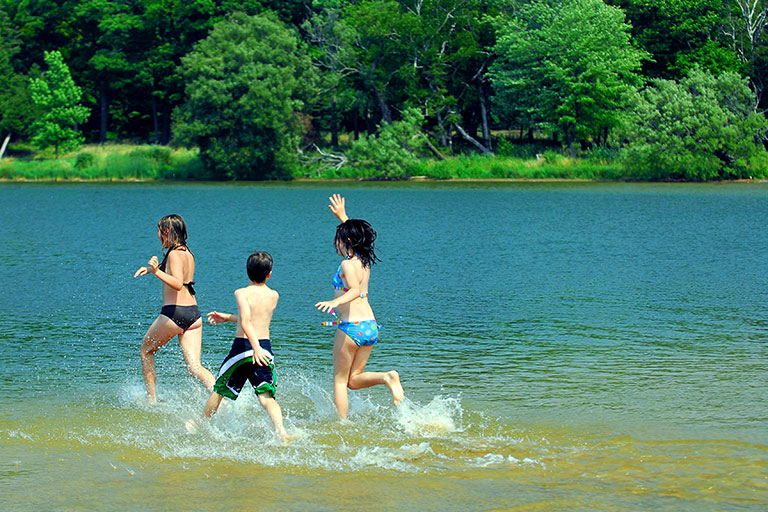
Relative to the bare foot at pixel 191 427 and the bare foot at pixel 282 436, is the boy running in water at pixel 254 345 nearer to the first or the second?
the bare foot at pixel 282 436

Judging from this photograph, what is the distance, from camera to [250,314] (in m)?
8.02

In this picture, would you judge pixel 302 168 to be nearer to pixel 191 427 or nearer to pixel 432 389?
pixel 432 389

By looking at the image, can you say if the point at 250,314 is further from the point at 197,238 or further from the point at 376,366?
the point at 197,238

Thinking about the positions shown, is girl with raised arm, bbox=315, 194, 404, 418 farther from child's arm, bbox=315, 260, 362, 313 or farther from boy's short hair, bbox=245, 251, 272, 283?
boy's short hair, bbox=245, 251, 272, 283

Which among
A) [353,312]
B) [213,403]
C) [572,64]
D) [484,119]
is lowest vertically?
[213,403]

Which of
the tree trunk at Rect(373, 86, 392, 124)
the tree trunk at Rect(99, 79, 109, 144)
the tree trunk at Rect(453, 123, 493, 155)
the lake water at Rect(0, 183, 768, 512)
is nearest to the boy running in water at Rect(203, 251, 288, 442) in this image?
the lake water at Rect(0, 183, 768, 512)

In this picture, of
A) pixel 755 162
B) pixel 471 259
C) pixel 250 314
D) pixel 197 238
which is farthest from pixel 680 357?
pixel 755 162

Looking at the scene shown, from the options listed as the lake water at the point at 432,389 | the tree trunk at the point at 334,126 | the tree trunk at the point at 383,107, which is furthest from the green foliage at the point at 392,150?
the lake water at the point at 432,389

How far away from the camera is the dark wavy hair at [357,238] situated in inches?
328

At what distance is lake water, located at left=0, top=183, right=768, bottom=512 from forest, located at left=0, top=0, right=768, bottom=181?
34872mm

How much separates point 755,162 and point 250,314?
54692 millimetres

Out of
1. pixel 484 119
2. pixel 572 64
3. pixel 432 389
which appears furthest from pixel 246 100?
pixel 432 389

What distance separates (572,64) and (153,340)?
5528cm

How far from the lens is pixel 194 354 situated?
940cm
